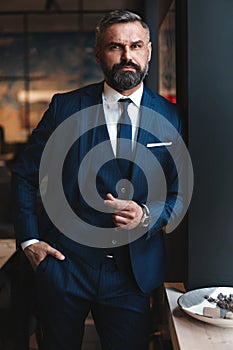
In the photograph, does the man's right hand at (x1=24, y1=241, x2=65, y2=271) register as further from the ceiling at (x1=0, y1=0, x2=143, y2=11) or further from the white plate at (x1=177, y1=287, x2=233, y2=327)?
the ceiling at (x1=0, y1=0, x2=143, y2=11)

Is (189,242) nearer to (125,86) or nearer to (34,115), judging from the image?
(125,86)

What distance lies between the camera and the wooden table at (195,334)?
161 cm

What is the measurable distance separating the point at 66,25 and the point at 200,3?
767cm

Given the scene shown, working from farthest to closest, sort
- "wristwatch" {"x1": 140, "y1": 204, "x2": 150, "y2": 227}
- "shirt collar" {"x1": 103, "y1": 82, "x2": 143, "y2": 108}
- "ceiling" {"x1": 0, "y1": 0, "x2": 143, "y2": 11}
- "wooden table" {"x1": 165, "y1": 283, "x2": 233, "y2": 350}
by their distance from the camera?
"ceiling" {"x1": 0, "y1": 0, "x2": 143, "y2": 11}
"shirt collar" {"x1": 103, "y1": 82, "x2": 143, "y2": 108}
"wristwatch" {"x1": 140, "y1": 204, "x2": 150, "y2": 227}
"wooden table" {"x1": 165, "y1": 283, "x2": 233, "y2": 350}

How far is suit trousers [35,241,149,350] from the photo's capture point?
1899 millimetres

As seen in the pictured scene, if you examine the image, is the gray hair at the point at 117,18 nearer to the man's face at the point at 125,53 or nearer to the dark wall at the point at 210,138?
the man's face at the point at 125,53

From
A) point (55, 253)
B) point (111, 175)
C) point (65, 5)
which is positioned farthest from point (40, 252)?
point (65, 5)

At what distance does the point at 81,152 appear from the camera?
189cm

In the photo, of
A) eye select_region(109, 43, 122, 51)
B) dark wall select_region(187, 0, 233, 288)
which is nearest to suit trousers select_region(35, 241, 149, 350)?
dark wall select_region(187, 0, 233, 288)

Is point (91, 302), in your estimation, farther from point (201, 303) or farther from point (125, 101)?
point (125, 101)

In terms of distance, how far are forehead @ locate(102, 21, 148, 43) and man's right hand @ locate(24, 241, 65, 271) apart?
0.70m

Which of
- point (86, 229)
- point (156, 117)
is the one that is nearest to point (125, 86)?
point (156, 117)

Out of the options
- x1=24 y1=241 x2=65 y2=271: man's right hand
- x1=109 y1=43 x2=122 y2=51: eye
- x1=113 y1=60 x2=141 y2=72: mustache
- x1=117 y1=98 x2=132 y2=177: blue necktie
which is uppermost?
x1=109 y1=43 x2=122 y2=51: eye

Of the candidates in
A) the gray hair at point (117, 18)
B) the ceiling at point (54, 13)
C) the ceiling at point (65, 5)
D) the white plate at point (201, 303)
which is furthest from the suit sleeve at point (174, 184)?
the ceiling at point (65, 5)
